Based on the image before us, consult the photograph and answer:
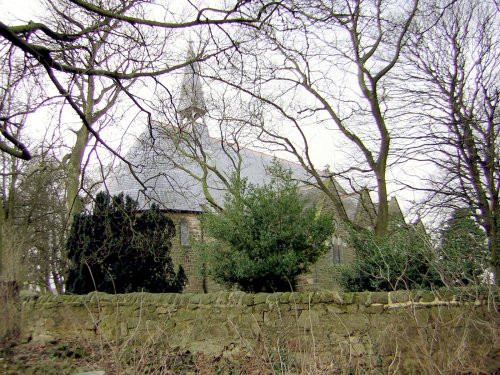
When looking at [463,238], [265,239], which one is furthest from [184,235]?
[463,238]

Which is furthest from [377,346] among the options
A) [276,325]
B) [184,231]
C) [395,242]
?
[184,231]

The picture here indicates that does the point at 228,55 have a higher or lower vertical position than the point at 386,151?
lower

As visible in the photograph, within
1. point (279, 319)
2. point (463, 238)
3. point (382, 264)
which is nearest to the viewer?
point (279, 319)

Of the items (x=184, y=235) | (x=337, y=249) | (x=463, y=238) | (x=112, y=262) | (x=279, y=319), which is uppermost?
(x=184, y=235)

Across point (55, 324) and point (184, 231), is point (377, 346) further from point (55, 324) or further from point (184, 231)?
point (184, 231)

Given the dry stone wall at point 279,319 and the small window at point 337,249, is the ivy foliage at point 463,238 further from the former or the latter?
the small window at point 337,249

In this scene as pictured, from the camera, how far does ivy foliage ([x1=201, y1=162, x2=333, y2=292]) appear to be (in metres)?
15.2

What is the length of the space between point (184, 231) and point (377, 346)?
71.2 feet

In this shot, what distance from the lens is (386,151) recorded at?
15898 millimetres

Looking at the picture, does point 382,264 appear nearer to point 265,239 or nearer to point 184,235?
point 265,239

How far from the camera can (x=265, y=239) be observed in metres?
15.3

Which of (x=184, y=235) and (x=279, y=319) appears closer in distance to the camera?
(x=279, y=319)

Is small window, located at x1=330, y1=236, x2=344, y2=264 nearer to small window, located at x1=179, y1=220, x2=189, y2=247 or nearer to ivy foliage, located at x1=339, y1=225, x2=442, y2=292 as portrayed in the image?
small window, located at x1=179, y1=220, x2=189, y2=247

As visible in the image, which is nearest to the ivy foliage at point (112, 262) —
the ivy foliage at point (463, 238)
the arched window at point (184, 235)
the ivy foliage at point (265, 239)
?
Result: the ivy foliage at point (265, 239)
